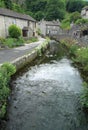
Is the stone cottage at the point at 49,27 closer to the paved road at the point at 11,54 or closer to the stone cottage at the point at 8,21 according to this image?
the stone cottage at the point at 8,21

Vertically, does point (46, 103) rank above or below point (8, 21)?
below

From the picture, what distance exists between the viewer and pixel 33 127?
7.87 m

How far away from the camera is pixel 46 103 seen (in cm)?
1013

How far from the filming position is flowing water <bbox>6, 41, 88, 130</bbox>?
8164 millimetres

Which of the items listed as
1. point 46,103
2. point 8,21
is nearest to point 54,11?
point 8,21

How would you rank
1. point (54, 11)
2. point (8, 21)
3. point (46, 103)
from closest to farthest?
point (46, 103) < point (8, 21) < point (54, 11)

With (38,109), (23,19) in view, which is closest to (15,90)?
(38,109)

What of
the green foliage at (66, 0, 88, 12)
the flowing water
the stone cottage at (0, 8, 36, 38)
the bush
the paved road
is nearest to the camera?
the flowing water

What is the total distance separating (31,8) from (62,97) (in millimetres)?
85429

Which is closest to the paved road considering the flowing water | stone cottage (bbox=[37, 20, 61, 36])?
the flowing water

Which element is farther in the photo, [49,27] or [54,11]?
[54,11]

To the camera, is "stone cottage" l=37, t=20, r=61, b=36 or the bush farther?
"stone cottage" l=37, t=20, r=61, b=36

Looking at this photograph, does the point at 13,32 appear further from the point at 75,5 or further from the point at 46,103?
the point at 75,5

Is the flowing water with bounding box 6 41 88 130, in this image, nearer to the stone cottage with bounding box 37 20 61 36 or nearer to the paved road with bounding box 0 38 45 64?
the paved road with bounding box 0 38 45 64
